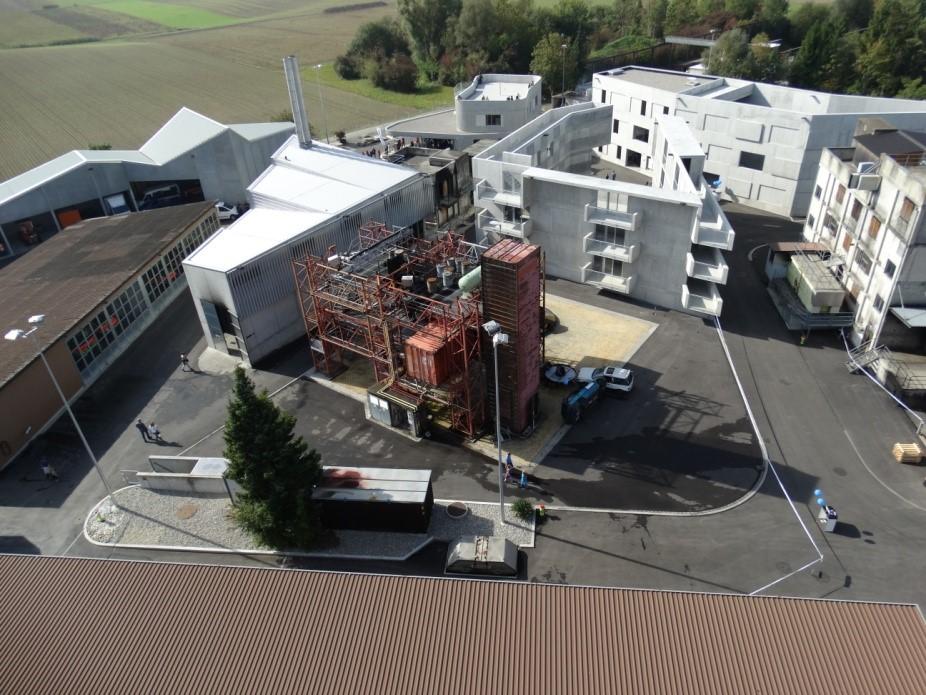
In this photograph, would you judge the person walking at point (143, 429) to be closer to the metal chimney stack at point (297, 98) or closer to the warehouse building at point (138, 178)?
the metal chimney stack at point (297, 98)

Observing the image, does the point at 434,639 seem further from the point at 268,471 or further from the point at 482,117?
the point at 482,117

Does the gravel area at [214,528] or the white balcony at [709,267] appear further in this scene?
the white balcony at [709,267]

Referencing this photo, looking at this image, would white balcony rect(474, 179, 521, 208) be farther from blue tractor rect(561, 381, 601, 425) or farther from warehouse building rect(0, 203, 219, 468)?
warehouse building rect(0, 203, 219, 468)

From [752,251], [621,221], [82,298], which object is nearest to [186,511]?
[82,298]

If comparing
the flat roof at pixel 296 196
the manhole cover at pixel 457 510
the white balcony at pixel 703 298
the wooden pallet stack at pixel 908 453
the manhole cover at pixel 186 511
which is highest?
the flat roof at pixel 296 196

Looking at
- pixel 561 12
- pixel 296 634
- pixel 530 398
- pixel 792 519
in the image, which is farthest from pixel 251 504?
pixel 561 12

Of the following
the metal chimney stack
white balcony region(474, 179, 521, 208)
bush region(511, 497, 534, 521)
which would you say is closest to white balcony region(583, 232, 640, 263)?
white balcony region(474, 179, 521, 208)

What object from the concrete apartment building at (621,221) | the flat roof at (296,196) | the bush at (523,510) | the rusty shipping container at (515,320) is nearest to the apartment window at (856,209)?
the concrete apartment building at (621,221)

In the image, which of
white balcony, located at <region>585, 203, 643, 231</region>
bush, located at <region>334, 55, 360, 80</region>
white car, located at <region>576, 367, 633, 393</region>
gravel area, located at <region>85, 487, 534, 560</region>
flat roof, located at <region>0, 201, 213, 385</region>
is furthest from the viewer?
bush, located at <region>334, 55, 360, 80</region>
